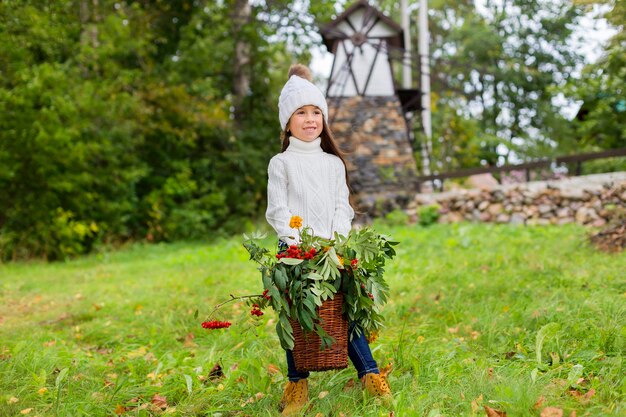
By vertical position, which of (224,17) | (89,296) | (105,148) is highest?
(224,17)

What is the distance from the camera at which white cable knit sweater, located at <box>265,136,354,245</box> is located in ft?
10.2

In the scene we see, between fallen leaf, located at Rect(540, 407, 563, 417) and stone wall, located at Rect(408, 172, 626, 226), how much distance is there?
7.40 meters

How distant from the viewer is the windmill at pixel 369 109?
43.0ft

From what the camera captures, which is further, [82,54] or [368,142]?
[368,142]

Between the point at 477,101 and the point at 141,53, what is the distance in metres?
14.2

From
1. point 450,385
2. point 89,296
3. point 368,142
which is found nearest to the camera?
point 450,385

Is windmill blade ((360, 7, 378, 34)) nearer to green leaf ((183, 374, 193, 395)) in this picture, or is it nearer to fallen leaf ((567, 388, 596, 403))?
green leaf ((183, 374, 193, 395))

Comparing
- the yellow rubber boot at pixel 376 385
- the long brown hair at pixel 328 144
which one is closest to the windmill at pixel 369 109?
the long brown hair at pixel 328 144

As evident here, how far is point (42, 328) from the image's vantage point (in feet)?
→ 17.2

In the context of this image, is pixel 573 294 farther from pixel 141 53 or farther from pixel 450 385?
pixel 141 53

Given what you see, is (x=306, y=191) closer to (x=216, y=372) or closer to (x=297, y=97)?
(x=297, y=97)

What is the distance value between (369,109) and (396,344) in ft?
33.1

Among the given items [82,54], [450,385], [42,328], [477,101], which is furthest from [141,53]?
[477,101]

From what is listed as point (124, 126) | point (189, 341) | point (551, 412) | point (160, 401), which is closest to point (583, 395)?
point (551, 412)
